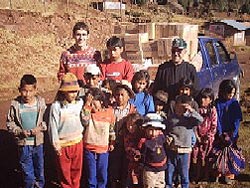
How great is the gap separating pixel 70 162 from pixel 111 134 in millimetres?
563

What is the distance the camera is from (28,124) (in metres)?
4.34

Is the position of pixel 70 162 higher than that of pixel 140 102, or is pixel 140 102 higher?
pixel 140 102

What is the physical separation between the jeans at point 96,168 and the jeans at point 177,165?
75 cm

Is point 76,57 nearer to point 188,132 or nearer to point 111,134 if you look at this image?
point 111,134

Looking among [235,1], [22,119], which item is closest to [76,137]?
[22,119]

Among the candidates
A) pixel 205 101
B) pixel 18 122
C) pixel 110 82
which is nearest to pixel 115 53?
pixel 110 82

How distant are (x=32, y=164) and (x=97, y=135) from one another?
34.9 inches

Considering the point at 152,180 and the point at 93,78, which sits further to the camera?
the point at 93,78

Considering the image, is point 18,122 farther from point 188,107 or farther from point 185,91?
point 185,91

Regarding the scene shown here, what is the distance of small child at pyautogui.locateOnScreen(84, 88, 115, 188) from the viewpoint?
4332mm

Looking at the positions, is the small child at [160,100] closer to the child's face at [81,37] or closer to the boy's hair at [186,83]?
the boy's hair at [186,83]

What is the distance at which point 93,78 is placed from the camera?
4.57m

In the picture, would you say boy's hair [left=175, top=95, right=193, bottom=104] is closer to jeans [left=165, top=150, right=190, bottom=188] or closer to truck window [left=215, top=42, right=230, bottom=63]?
Answer: jeans [left=165, top=150, right=190, bottom=188]

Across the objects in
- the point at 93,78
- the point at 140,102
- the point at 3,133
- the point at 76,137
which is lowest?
the point at 3,133
